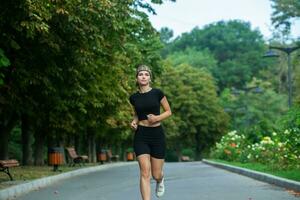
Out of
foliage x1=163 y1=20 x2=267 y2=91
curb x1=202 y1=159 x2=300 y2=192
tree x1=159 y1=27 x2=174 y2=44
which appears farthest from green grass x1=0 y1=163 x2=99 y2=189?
tree x1=159 y1=27 x2=174 y2=44

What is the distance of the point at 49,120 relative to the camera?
2978 cm

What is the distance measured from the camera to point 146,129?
9.07 meters

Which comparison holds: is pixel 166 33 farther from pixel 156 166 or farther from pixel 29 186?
pixel 156 166

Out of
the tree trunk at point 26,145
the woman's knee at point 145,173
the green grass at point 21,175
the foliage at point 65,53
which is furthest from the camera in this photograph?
the tree trunk at point 26,145

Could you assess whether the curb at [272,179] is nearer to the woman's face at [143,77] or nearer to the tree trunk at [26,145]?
the woman's face at [143,77]

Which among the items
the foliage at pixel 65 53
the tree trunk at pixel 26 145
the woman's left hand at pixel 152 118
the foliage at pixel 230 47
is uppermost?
the foliage at pixel 230 47

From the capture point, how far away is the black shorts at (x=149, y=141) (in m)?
A: 9.07

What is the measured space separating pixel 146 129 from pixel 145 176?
64 centimetres

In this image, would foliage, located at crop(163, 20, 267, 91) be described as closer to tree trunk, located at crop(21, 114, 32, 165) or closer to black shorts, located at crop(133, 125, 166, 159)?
tree trunk, located at crop(21, 114, 32, 165)

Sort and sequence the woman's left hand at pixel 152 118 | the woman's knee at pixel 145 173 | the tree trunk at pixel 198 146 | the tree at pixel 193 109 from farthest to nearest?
the tree trunk at pixel 198 146 → the tree at pixel 193 109 → the woman's knee at pixel 145 173 → the woman's left hand at pixel 152 118

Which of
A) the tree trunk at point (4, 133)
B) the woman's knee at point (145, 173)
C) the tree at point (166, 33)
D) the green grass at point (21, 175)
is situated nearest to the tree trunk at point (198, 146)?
the tree trunk at point (4, 133)

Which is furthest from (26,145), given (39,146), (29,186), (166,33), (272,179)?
(166,33)

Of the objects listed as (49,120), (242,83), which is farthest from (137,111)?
(242,83)

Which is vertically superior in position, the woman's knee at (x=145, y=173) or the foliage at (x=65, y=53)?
the foliage at (x=65, y=53)
